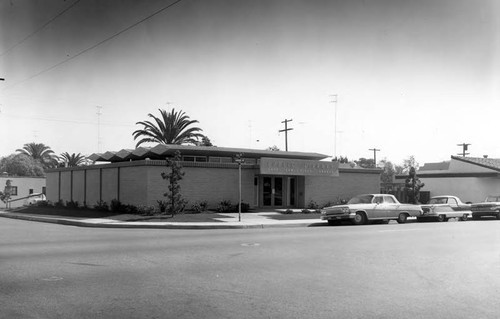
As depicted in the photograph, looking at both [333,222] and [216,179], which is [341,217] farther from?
[216,179]

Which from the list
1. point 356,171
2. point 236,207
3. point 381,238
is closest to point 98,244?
point 381,238

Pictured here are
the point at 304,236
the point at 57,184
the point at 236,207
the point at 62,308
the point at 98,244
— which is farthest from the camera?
the point at 57,184

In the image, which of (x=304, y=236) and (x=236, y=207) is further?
(x=236, y=207)

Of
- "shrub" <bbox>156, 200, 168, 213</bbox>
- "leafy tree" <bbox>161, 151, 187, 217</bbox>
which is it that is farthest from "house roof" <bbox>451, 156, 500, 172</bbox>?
"shrub" <bbox>156, 200, 168, 213</bbox>

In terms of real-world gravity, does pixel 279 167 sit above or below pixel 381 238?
above

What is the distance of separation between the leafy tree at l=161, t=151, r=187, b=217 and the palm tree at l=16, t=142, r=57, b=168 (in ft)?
201

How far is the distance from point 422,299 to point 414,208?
19569mm

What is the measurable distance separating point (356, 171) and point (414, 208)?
36.7 ft

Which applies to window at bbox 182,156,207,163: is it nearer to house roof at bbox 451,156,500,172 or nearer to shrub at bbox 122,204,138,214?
shrub at bbox 122,204,138,214

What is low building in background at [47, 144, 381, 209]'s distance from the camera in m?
29.6

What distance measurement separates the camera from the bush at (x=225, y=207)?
29.9 meters

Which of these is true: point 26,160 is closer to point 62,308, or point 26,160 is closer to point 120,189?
point 120,189

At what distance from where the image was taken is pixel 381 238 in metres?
15.9

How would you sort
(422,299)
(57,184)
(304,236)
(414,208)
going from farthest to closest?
(57,184) → (414,208) → (304,236) → (422,299)
